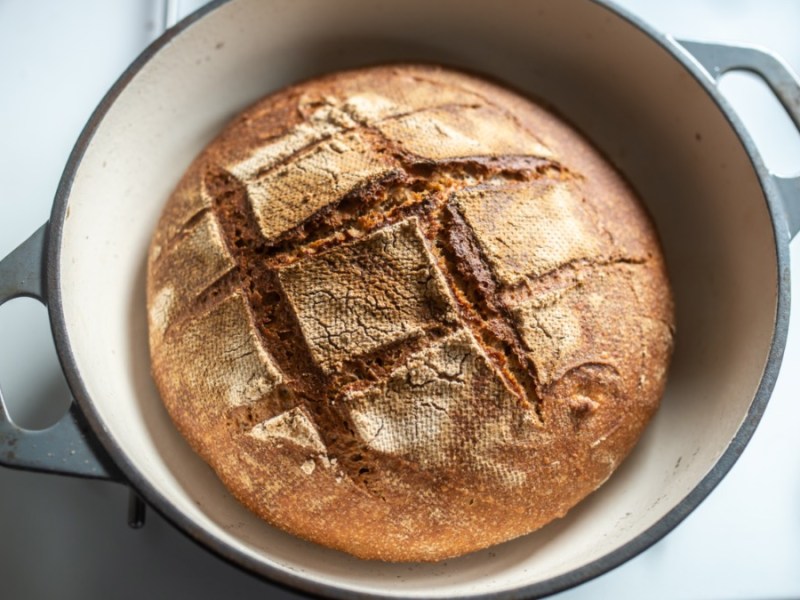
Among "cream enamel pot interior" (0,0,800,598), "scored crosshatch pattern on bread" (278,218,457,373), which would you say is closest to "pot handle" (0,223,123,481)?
"cream enamel pot interior" (0,0,800,598)

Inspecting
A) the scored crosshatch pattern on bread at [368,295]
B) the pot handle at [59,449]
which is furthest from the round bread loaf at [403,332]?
the pot handle at [59,449]

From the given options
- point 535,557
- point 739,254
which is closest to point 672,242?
point 739,254

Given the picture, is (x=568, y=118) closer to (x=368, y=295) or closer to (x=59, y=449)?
(x=368, y=295)

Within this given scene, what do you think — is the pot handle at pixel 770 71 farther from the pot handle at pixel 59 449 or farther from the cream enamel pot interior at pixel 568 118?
Answer: the pot handle at pixel 59 449

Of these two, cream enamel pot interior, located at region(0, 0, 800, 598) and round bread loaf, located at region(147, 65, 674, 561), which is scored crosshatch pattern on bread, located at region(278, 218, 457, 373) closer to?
round bread loaf, located at region(147, 65, 674, 561)

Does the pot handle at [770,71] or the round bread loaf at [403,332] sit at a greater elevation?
the pot handle at [770,71]

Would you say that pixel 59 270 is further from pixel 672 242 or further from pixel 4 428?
pixel 672 242

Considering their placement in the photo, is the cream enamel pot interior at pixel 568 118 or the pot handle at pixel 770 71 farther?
the pot handle at pixel 770 71

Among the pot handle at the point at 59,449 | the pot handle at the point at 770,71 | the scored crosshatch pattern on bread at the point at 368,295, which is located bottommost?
the pot handle at the point at 59,449
